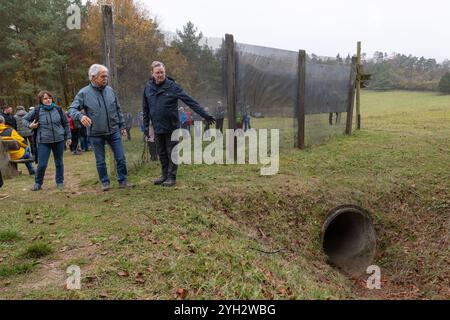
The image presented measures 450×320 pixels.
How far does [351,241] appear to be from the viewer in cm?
698

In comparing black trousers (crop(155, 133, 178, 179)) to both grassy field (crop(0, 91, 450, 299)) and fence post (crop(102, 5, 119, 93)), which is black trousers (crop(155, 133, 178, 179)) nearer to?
grassy field (crop(0, 91, 450, 299))

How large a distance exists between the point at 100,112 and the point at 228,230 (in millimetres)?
2746

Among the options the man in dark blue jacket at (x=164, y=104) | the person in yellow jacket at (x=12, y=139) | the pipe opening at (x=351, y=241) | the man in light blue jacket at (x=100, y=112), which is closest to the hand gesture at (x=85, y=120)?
the man in light blue jacket at (x=100, y=112)

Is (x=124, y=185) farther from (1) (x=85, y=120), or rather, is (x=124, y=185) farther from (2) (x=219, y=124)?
(2) (x=219, y=124)

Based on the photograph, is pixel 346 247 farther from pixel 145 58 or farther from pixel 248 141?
pixel 145 58

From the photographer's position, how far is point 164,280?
11.4ft

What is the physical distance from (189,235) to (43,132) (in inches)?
143

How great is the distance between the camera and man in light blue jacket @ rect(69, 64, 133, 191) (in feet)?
18.9

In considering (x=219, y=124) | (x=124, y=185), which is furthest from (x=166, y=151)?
(x=219, y=124)

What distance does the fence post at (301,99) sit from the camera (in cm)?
989

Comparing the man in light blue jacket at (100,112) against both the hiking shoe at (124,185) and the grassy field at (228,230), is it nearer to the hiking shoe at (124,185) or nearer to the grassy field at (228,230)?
the hiking shoe at (124,185)

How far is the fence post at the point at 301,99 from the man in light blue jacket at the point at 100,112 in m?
5.37

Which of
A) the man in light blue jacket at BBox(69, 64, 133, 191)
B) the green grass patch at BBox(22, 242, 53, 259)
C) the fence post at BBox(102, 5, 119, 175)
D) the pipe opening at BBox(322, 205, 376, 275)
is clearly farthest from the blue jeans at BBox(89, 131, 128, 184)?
the pipe opening at BBox(322, 205, 376, 275)

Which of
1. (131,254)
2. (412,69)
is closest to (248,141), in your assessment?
(131,254)
